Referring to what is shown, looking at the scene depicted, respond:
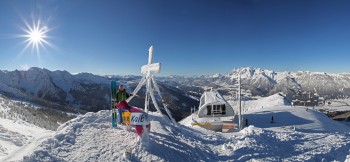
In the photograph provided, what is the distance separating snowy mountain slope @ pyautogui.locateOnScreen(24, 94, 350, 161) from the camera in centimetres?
1541

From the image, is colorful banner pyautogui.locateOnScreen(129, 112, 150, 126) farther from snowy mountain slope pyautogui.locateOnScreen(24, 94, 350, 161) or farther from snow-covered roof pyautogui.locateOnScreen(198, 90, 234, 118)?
snow-covered roof pyautogui.locateOnScreen(198, 90, 234, 118)

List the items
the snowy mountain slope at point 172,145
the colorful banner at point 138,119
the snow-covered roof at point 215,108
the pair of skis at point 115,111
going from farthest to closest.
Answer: the snow-covered roof at point 215,108 → the pair of skis at point 115,111 → the colorful banner at point 138,119 → the snowy mountain slope at point 172,145

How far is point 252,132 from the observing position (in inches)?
899

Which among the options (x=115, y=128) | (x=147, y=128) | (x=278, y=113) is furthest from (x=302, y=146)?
(x=278, y=113)

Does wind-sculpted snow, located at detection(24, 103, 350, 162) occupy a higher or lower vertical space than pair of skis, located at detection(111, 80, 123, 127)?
lower

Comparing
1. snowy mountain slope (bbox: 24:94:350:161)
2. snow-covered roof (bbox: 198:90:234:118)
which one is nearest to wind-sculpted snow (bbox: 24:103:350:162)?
snowy mountain slope (bbox: 24:94:350:161)

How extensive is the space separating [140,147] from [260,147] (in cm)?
892

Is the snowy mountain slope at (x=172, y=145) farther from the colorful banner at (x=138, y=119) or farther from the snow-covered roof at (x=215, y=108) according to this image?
the snow-covered roof at (x=215, y=108)

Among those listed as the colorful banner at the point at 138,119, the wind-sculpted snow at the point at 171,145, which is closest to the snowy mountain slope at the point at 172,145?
the wind-sculpted snow at the point at 171,145

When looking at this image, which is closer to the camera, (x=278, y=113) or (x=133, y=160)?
(x=133, y=160)

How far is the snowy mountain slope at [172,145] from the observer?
15.4 metres

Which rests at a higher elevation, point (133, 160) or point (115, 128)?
point (115, 128)

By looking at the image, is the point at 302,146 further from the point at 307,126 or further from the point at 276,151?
the point at 307,126

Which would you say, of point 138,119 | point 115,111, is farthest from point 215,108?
point 138,119
